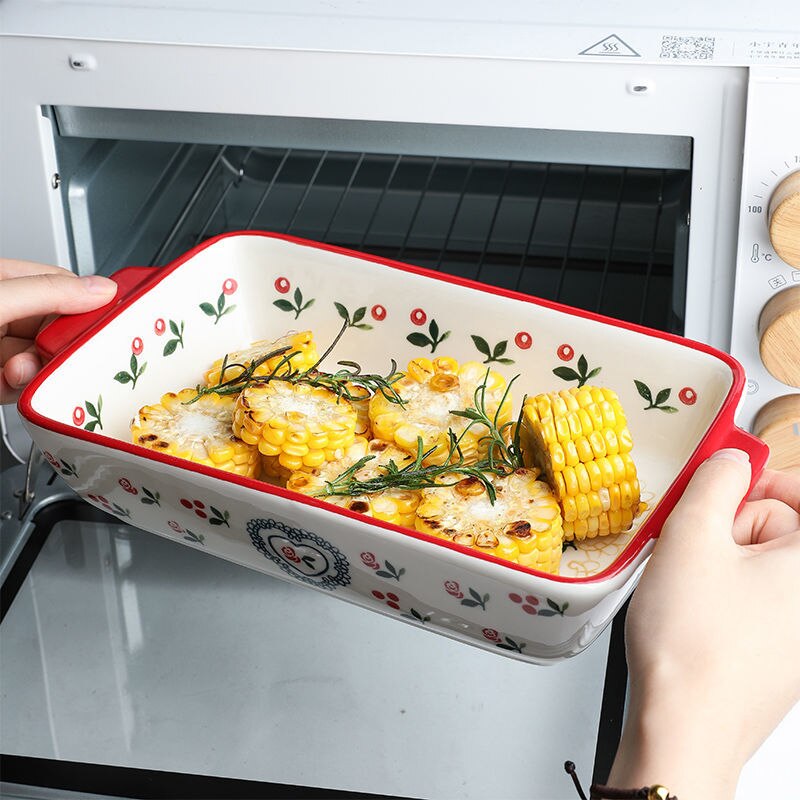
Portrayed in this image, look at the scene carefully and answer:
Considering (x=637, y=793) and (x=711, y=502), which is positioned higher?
(x=711, y=502)

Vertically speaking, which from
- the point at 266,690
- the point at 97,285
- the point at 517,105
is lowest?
the point at 266,690

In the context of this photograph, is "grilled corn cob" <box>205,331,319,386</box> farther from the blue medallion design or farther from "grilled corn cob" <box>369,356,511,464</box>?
the blue medallion design

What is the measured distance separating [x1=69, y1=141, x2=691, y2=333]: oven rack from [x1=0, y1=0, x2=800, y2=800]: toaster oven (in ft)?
0.60

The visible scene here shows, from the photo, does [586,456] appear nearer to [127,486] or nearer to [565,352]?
[565,352]

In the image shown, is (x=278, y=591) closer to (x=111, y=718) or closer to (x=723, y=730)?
(x=111, y=718)

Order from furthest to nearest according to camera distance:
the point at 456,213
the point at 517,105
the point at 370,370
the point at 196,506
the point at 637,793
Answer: the point at 456,213 < the point at 370,370 < the point at 517,105 < the point at 196,506 < the point at 637,793

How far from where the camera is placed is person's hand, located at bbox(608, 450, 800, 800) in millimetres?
560

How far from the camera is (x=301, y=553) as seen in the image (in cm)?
63

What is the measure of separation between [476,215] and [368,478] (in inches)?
19.2

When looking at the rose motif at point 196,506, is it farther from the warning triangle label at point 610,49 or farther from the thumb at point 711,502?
the warning triangle label at point 610,49

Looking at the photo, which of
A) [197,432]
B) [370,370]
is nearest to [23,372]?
[197,432]

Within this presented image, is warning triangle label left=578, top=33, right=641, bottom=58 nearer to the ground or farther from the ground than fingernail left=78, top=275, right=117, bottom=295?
farther from the ground

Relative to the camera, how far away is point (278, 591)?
0.82 meters

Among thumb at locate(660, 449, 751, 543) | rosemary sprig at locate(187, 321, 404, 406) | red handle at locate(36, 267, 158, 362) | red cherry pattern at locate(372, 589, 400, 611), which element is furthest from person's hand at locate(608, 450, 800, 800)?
red handle at locate(36, 267, 158, 362)
